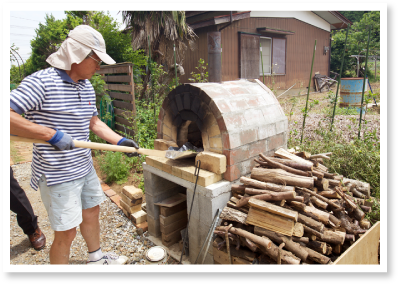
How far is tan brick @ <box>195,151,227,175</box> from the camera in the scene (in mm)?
2699

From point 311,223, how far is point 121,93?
5310 millimetres

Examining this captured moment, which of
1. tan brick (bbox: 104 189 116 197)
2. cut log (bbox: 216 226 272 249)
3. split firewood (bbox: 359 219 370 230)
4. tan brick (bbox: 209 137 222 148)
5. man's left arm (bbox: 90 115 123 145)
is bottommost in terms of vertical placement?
tan brick (bbox: 104 189 116 197)

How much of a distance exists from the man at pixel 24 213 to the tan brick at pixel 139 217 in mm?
1137

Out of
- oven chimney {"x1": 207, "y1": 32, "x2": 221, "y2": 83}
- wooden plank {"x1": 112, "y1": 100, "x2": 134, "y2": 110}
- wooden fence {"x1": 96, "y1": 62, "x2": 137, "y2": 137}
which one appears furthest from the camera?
wooden plank {"x1": 112, "y1": 100, "x2": 134, "y2": 110}

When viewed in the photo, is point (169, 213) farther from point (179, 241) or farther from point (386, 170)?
point (386, 170)

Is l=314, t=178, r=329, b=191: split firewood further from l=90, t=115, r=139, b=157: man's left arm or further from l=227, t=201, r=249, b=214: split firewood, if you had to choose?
l=90, t=115, r=139, b=157: man's left arm

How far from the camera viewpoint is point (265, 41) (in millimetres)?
11766

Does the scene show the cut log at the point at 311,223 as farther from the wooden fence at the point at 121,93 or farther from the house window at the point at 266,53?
the house window at the point at 266,53

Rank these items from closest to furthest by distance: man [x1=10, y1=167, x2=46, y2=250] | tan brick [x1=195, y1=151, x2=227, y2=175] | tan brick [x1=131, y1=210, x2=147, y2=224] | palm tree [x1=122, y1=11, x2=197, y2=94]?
tan brick [x1=195, y1=151, x2=227, y2=175], man [x1=10, y1=167, x2=46, y2=250], tan brick [x1=131, y1=210, x2=147, y2=224], palm tree [x1=122, y1=11, x2=197, y2=94]

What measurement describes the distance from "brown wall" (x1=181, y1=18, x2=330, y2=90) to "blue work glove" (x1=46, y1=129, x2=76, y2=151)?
833 cm

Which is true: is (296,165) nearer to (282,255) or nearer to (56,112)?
(282,255)

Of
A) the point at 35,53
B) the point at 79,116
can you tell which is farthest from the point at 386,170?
the point at 35,53

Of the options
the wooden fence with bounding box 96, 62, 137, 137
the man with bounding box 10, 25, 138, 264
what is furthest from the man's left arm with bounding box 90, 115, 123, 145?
the wooden fence with bounding box 96, 62, 137, 137

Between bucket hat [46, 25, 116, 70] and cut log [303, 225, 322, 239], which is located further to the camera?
cut log [303, 225, 322, 239]
